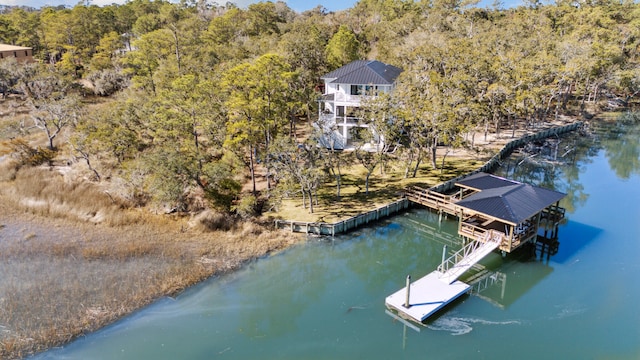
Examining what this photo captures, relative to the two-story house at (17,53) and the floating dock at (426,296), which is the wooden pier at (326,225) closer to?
the floating dock at (426,296)

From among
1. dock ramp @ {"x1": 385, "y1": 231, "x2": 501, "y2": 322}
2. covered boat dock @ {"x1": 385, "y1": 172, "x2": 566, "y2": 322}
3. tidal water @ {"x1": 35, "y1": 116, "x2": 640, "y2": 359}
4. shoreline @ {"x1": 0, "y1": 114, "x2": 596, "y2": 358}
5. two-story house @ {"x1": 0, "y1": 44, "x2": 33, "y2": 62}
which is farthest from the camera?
two-story house @ {"x1": 0, "y1": 44, "x2": 33, "y2": 62}

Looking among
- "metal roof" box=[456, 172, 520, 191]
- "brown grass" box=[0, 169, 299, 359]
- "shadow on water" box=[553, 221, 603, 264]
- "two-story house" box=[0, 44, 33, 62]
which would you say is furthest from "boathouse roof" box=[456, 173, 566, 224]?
"two-story house" box=[0, 44, 33, 62]

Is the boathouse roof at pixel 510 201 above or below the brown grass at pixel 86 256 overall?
above

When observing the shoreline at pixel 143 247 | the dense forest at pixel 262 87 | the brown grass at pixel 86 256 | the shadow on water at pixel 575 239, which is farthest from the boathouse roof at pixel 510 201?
the brown grass at pixel 86 256

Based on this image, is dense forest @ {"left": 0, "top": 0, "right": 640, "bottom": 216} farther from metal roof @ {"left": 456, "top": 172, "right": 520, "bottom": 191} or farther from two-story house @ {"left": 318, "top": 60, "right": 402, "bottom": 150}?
metal roof @ {"left": 456, "top": 172, "right": 520, "bottom": 191}

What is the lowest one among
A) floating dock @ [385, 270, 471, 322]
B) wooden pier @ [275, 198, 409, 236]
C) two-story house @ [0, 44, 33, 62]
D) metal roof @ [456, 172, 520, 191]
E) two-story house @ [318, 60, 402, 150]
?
floating dock @ [385, 270, 471, 322]

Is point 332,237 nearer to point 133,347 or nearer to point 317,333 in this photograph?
point 317,333

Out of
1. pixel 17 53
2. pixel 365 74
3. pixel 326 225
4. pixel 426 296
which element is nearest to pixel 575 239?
pixel 426 296

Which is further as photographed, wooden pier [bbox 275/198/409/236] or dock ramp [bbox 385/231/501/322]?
wooden pier [bbox 275/198/409/236]
